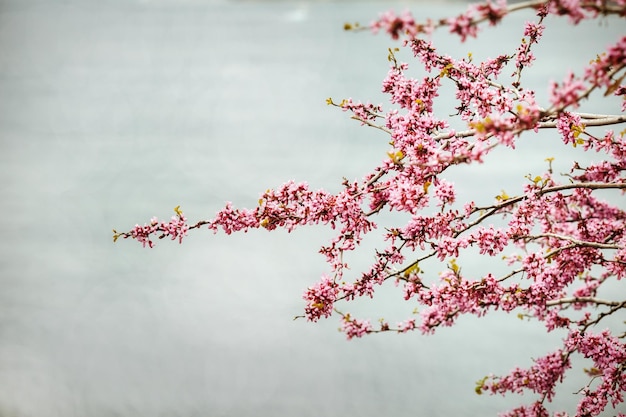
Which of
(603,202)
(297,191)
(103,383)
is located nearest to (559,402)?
(603,202)

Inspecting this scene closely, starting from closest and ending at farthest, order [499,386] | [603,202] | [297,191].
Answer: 1. [297,191]
2. [603,202]
3. [499,386]

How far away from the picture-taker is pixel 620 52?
1.32m

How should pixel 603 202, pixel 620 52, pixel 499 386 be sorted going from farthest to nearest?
1. pixel 499 386
2. pixel 603 202
3. pixel 620 52

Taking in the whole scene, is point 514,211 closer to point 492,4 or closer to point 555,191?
point 555,191

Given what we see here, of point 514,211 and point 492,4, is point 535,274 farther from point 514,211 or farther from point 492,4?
point 492,4

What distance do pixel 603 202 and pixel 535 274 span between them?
1.44ft

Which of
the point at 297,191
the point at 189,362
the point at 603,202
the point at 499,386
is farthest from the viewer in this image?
the point at 189,362

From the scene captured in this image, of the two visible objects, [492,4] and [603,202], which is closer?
[492,4]

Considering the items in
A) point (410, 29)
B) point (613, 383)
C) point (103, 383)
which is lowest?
point (613, 383)

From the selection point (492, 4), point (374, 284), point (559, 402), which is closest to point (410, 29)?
point (492, 4)

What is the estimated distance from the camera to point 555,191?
242cm

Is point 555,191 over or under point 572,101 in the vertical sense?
over

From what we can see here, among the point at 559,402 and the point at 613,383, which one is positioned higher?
the point at 559,402

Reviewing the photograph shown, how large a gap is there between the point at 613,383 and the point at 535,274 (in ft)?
2.71
